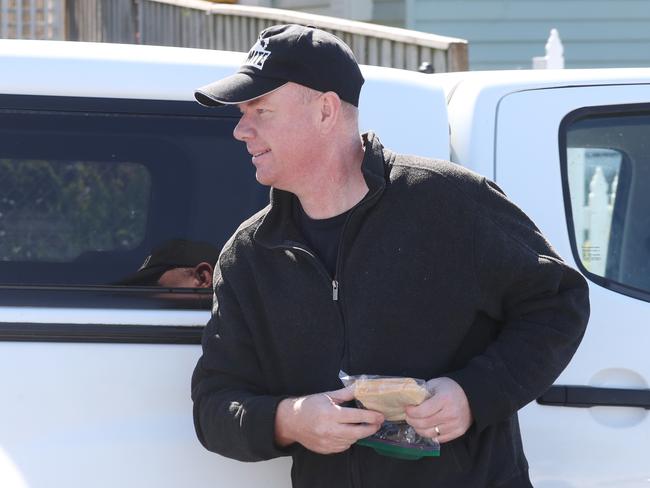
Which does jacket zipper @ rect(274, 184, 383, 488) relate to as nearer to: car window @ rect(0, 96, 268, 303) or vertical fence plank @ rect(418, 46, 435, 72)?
car window @ rect(0, 96, 268, 303)

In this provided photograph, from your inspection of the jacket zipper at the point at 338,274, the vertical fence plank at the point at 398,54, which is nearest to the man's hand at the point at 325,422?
the jacket zipper at the point at 338,274

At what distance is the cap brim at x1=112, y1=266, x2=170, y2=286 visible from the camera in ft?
8.63

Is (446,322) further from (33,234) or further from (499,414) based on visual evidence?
(33,234)

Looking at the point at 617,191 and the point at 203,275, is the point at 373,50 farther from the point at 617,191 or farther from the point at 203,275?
the point at 203,275

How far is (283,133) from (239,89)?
0.47ft

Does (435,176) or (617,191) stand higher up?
(435,176)

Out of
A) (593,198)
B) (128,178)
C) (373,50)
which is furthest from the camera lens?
(373,50)

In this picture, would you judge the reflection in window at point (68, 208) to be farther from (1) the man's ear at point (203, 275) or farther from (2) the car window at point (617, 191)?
(2) the car window at point (617, 191)

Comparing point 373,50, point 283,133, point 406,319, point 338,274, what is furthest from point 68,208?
point 373,50

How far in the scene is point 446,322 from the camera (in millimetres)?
2377

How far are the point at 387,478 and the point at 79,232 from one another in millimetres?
1053

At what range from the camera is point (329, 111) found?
97.0 inches

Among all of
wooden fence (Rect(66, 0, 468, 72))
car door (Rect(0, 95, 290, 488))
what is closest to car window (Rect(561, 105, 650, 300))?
car door (Rect(0, 95, 290, 488))

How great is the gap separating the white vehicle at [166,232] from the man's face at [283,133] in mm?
233
